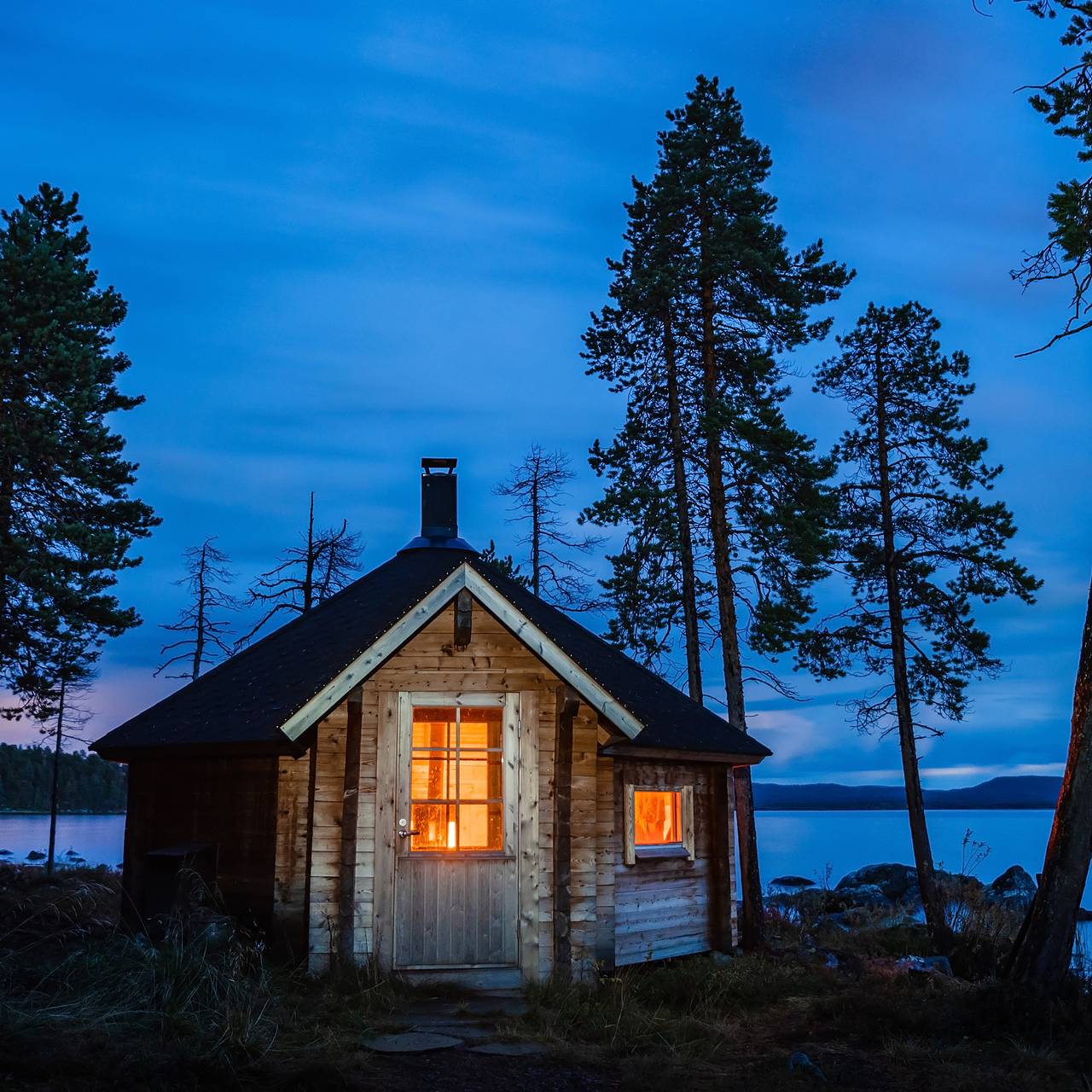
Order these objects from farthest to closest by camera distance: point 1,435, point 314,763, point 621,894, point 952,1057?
1. point 1,435
2. point 621,894
3. point 314,763
4. point 952,1057

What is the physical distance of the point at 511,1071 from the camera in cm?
834

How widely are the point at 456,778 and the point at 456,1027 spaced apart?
2.49 metres

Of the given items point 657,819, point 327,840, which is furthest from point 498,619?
point 657,819

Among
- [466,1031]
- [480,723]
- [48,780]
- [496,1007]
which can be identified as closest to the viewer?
[466,1031]

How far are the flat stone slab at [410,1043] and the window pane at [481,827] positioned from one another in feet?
7.70

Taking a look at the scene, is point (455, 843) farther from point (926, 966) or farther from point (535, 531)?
point (535, 531)

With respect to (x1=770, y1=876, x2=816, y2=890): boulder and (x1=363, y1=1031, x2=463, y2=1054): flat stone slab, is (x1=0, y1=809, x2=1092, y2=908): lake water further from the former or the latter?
(x1=363, y1=1031, x2=463, y2=1054): flat stone slab

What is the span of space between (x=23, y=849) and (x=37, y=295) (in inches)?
2122

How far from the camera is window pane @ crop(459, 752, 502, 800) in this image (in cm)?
1151

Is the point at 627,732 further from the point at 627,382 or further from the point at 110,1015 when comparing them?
the point at 627,382

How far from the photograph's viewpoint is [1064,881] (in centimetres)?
1012

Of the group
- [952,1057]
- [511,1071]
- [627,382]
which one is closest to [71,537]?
[627,382]

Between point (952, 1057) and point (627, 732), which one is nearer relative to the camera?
point (952, 1057)

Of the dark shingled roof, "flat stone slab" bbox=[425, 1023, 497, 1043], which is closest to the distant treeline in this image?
the dark shingled roof
